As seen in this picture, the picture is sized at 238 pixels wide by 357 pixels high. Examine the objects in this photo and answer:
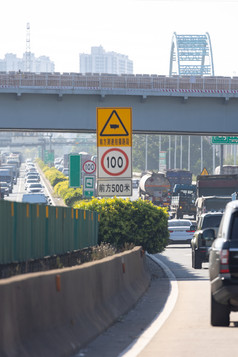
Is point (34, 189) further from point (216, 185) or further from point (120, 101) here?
point (120, 101)

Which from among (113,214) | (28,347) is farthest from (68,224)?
(28,347)

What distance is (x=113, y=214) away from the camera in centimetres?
2722

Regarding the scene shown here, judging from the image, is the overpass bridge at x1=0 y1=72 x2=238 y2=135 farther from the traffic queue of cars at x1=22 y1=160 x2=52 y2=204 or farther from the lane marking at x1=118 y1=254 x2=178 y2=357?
the lane marking at x1=118 y1=254 x2=178 y2=357

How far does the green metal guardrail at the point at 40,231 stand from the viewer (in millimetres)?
15055

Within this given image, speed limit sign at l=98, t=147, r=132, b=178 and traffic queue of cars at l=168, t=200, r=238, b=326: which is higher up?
speed limit sign at l=98, t=147, r=132, b=178

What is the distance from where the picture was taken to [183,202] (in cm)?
6925

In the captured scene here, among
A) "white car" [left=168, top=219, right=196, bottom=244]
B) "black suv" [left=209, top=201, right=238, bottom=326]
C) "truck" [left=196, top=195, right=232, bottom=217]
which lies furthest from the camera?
"truck" [left=196, top=195, right=232, bottom=217]

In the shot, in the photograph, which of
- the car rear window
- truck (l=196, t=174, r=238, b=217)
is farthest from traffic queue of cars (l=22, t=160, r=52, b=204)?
the car rear window

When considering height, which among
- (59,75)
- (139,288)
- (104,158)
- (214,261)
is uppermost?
(59,75)

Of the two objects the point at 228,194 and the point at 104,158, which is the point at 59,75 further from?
the point at 104,158

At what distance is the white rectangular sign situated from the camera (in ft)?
62.3

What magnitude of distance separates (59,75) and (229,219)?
123 feet

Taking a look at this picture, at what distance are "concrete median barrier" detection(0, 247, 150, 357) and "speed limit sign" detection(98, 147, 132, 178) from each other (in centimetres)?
381

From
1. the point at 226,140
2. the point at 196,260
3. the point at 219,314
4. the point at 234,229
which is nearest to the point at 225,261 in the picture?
the point at 234,229
